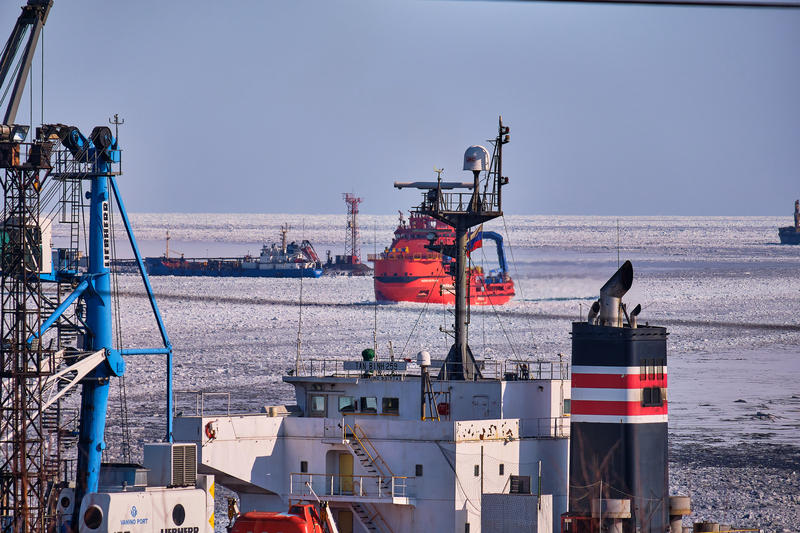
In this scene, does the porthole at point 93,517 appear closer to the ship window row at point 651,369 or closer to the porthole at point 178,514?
the porthole at point 178,514

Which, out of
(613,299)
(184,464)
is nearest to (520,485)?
(613,299)

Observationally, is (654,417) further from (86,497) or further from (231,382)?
(231,382)

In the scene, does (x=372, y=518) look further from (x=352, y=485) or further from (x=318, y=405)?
(x=318, y=405)

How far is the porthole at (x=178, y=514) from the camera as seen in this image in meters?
26.2

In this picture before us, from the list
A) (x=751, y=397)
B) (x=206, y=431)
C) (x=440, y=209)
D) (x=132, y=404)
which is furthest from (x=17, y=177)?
(x=751, y=397)

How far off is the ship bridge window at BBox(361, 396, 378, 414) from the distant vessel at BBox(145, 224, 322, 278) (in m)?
147

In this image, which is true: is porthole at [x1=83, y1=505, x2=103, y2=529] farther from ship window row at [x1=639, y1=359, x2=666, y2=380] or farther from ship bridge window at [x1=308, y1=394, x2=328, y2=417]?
ship window row at [x1=639, y1=359, x2=666, y2=380]

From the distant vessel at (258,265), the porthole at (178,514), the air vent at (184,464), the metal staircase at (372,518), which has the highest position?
the distant vessel at (258,265)

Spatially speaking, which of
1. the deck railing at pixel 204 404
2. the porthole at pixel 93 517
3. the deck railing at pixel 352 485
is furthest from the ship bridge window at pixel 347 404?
the deck railing at pixel 204 404

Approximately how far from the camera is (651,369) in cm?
2742

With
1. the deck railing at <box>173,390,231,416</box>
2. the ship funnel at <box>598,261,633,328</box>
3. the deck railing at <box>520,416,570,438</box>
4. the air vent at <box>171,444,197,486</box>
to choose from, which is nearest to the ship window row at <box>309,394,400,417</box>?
the deck railing at <box>520,416,570,438</box>

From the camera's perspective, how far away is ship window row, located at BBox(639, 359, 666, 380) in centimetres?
2725

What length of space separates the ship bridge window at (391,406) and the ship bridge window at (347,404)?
2.20 feet

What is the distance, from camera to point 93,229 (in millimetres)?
33844
